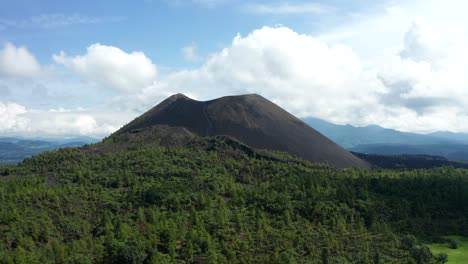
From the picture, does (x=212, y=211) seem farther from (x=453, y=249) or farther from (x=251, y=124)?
(x=251, y=124)

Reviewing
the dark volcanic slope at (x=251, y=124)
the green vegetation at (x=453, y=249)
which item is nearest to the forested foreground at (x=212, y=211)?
the green vegetation at (x=453, y=249)

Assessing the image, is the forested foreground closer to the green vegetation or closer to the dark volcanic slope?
the green vegetation

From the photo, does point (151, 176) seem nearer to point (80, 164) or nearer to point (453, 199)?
point (80, 164)

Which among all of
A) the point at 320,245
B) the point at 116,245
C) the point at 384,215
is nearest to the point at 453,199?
the point at 384,215

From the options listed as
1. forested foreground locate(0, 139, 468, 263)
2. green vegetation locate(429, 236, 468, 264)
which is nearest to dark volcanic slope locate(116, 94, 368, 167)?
forested foreground locate(0, 139, 468, 263)

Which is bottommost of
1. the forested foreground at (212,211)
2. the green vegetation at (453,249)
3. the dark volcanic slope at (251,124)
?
the green vegetation at (453,249)

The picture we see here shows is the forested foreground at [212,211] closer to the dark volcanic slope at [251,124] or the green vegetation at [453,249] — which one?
the green vegetation at [453,249]
